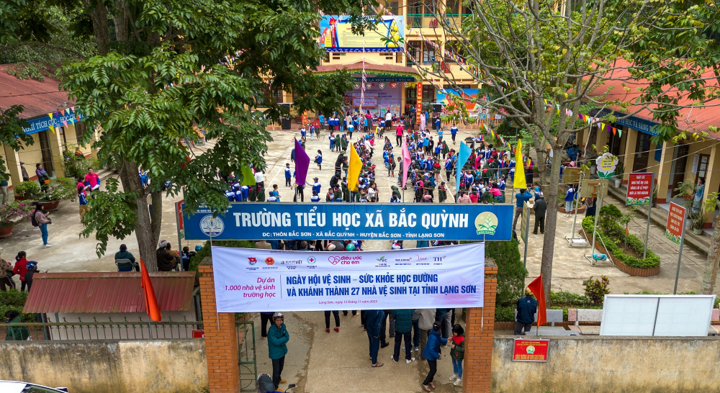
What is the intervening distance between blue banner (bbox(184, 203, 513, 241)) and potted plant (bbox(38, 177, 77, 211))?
14336 millimetres

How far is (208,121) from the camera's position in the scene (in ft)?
28.5

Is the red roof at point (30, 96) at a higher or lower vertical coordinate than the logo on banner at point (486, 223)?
higher

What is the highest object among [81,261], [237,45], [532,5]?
[532,5]

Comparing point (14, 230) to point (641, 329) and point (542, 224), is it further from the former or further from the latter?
point (641, 329)

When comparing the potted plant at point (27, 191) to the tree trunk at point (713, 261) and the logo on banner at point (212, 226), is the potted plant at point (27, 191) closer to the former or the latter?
the logo on banner at point (212, 226)

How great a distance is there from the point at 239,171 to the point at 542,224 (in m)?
11.6

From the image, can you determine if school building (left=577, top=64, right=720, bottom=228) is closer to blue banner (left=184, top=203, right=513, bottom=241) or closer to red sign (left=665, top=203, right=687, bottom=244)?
red sign (left=665, top=203, right=687, bottom=244)

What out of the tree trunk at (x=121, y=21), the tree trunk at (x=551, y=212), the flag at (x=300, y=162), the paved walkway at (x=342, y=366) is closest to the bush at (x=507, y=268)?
the tree trunk at (x=551, y=212)

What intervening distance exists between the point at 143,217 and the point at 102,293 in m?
2.55

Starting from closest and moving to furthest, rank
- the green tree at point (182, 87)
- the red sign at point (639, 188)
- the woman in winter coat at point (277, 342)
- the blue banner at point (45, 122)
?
1. the green tree at point (182, 87)
2. the woman in winter coat at point (277, 342)
3. the red sign at point (639, 188)
4. the blue banner at point (45, 122)

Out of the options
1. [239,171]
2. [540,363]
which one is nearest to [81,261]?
[239,171]

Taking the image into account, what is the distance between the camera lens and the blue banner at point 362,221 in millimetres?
8250

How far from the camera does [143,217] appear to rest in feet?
36.1

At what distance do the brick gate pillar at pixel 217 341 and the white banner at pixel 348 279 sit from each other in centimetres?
14
